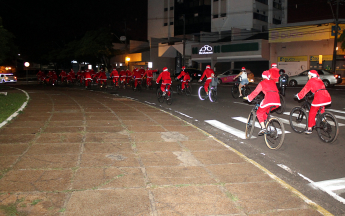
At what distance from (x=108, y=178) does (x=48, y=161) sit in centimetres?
149

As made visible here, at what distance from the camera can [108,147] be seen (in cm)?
679

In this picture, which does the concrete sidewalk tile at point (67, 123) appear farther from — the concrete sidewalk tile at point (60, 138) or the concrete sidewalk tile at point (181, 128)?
the concrete sidewalk tile at point (181, 128)

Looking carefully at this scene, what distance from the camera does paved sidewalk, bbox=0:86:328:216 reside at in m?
4.01

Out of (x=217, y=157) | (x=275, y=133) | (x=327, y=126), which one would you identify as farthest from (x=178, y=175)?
(x=327, y=126)

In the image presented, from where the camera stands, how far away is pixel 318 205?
4.18 m

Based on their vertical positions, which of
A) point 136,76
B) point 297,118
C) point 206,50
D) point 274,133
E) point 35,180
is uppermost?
point 206,50

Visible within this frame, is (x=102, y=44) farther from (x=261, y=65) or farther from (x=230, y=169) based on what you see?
(x=230, y=169)

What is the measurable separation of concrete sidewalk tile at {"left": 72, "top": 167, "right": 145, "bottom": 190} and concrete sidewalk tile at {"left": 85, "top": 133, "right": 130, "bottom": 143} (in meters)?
2.04

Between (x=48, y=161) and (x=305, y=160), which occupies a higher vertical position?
(x=48, y=161)

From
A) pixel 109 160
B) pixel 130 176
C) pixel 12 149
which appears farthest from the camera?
pixel 12 149

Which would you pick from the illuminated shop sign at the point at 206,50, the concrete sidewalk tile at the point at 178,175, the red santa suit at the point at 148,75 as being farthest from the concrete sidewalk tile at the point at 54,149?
the illuminated shop sign at the point at 206,50

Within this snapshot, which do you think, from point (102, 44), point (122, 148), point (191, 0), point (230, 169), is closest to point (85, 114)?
point (122, 148)

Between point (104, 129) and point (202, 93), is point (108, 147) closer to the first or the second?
point (104, 129)

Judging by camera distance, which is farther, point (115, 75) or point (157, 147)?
point (115, 75)
